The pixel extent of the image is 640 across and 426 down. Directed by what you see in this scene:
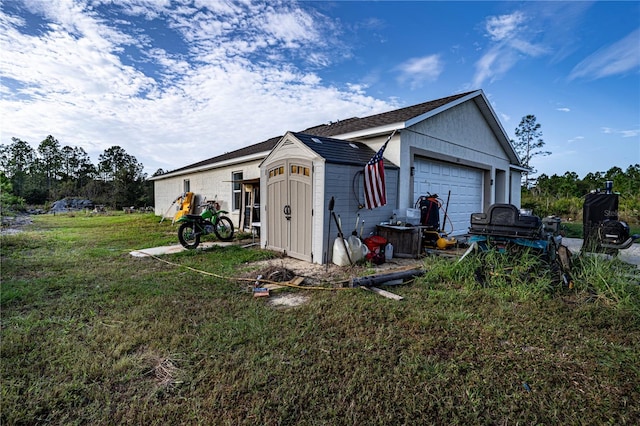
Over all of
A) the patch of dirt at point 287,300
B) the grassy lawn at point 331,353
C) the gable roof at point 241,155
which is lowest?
the patch of dirt at point 287,300

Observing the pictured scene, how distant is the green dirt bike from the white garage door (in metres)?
5.33

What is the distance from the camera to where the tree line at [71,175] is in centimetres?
2838

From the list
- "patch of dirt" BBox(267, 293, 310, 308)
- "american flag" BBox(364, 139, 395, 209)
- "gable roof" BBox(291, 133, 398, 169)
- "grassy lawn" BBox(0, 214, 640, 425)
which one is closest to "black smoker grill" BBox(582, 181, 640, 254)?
"grassy lawn" BBox(0, 214, 640, 425)

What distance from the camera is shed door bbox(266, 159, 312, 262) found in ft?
18.6

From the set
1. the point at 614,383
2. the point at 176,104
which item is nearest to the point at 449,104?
the point at 614,383

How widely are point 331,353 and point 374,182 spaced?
13.0 ft

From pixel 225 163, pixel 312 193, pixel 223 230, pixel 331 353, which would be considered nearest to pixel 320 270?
pixel 312 193

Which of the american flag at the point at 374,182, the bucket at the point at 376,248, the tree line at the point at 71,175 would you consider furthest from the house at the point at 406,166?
the tree line at the point at 71,175

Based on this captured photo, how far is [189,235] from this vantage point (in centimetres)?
719

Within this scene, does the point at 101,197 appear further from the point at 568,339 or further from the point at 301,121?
the point at 568,339

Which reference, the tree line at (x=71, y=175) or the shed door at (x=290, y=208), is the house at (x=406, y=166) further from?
the tree line at (x=71, y=175)

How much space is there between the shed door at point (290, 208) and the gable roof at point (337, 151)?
403mm

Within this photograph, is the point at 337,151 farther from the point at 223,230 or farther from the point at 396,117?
the point at 223,230

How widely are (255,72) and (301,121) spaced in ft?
22.2
